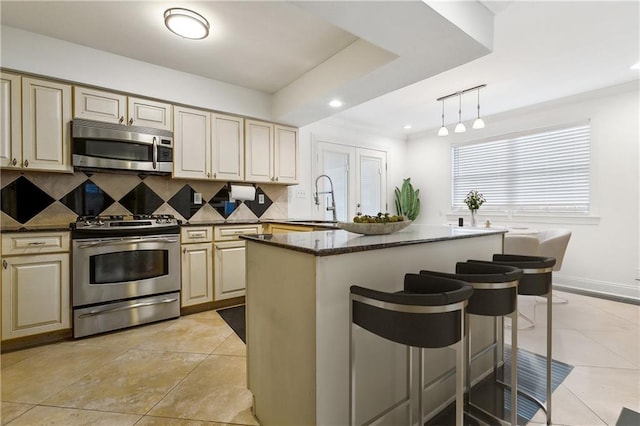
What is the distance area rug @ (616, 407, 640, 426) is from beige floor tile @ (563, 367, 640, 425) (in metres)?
0.02

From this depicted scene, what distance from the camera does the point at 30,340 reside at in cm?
239

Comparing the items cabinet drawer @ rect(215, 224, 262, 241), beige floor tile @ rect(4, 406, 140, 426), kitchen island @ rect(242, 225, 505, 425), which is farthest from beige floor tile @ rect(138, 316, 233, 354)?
kitchen island @ rect(242, 225, 505, 425)

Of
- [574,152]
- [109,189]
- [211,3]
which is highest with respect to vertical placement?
[211,3]

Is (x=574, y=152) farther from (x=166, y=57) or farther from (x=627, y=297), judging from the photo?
(x=166, y=57)

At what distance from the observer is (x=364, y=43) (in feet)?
8.27

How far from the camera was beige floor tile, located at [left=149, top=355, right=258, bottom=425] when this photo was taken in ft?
5.25

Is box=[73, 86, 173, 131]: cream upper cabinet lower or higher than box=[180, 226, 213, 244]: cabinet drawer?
higher

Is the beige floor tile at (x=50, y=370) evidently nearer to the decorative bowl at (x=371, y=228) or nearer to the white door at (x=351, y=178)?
the decorative bowl at (x=371, y=228)

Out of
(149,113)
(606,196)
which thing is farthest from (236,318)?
(606,196)

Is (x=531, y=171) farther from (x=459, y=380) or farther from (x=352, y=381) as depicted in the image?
(x=352, y=381)

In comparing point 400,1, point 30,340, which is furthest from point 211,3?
point 30,340

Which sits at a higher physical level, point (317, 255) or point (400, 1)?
point (400, 1)

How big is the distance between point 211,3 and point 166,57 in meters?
1.07

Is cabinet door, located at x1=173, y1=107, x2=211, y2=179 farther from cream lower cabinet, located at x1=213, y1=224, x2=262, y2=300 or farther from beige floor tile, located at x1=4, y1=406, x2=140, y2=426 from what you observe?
beige floor tile, located at x1=4, y1=406, x2=140, y2=426
